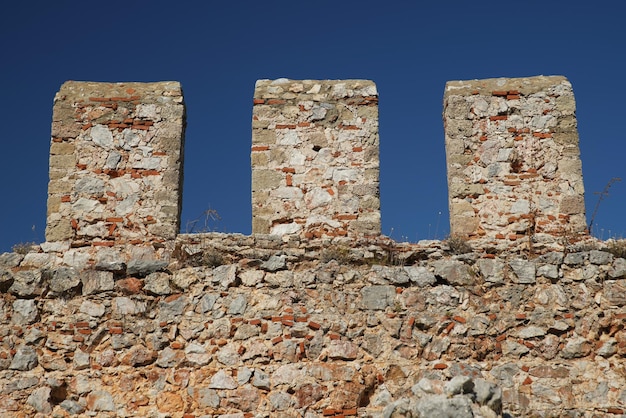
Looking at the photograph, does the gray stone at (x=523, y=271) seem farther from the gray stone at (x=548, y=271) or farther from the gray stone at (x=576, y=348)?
the gray stone at (x=576, y=348)

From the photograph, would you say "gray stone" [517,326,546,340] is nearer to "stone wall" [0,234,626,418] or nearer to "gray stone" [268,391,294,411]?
"stone wall" [0,234,626,418]

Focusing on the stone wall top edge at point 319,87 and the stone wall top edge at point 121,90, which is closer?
the stone wall top edge at point 319,87

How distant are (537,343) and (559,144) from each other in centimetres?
214

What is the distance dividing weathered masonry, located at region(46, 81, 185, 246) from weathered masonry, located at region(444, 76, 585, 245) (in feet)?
9.48

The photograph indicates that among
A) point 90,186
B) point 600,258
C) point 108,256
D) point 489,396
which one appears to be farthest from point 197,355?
point 600,258

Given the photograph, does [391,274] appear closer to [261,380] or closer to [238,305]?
[238,305]

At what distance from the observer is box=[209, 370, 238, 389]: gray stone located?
754 centimetres

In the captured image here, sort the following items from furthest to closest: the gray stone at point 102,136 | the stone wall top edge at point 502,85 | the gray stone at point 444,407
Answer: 1. the stone wall top edge at point 502,85
2. the gray stone at point 102,136
3. the gray stone at point 444,407

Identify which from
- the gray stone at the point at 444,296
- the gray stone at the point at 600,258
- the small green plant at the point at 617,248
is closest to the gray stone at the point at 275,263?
the gray stone at the point at 444,296

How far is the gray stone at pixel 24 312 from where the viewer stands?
25.8ft

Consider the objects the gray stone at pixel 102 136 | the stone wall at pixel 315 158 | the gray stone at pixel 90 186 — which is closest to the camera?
the stone wall at pixel 315 158

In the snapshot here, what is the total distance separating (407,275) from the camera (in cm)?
799

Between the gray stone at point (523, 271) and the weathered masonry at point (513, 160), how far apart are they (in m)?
0.32

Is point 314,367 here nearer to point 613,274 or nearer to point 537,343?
point 537,343
